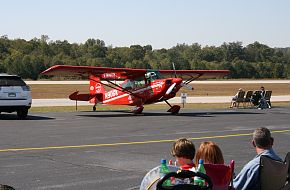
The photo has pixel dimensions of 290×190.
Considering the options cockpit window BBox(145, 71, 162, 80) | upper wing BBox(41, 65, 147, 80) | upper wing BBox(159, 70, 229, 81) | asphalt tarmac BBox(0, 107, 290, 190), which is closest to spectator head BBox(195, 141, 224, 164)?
asphalt tarmac BBox(0, 107, 290, 190)

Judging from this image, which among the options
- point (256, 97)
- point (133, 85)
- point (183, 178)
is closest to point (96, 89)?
point (133, 85)

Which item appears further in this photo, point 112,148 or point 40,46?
point 40,46

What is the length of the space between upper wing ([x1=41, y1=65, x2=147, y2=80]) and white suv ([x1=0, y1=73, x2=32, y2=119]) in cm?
350

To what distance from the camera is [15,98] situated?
2080 centimetres

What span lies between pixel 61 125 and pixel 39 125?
742 millimetres

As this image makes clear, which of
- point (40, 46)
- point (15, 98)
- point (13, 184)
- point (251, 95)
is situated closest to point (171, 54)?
point (40, 46)

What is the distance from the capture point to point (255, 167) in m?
5.06

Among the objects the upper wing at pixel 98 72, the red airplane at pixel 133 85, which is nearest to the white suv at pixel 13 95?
the upper wing at pixel 98 72

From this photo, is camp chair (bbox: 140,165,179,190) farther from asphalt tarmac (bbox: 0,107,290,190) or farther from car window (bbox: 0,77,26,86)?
car window (bbox: 0,77,26,86)

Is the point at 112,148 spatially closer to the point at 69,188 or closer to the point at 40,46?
the point at 69,188

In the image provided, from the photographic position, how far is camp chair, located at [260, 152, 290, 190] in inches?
196

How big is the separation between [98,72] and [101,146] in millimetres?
14051

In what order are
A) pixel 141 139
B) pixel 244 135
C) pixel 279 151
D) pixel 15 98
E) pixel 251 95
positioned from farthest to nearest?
1. pixel 251 95
2. pixel 15 98
3. pixel 244 135
4. pixel 141 139
5. pixel 279 151

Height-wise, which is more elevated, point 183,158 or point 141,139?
point 183,158
